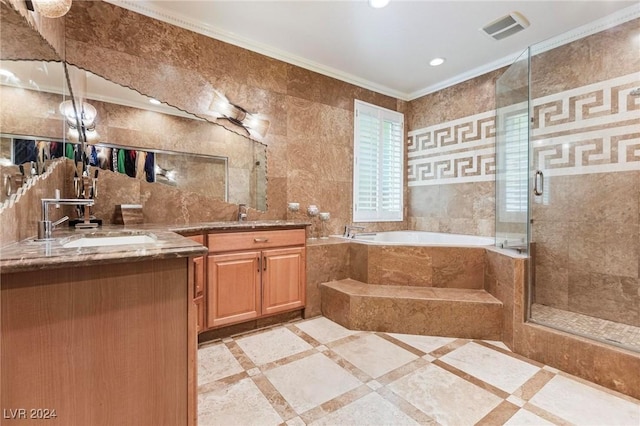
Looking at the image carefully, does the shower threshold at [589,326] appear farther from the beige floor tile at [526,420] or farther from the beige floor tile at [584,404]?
the beige floor tile at [526,420]

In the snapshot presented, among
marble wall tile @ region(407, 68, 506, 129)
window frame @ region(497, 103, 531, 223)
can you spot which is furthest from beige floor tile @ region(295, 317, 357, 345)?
marble wall tile @ region(407, 68, 506, 129)

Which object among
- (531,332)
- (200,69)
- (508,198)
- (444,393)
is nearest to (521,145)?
(508,198)

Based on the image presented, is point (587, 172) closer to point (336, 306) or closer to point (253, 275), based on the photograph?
point (336, 306)

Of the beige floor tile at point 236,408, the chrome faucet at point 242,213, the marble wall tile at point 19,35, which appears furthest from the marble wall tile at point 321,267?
the marble wall tile at point 19,35

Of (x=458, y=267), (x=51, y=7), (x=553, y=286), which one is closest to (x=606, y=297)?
(x=553, y=286)

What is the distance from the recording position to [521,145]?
275 centimetres

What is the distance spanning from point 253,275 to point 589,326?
2.65m

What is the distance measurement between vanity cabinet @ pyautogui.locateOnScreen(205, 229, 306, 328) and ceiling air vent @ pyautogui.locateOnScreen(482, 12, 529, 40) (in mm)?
2574

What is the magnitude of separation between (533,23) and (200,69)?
10.0 feet

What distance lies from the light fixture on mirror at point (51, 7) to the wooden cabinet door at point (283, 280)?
1.85m

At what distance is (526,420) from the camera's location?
4.54 feet

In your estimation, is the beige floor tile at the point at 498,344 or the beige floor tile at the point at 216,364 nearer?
the beige floor tile at the point at 216,364

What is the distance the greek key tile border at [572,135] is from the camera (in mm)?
2320

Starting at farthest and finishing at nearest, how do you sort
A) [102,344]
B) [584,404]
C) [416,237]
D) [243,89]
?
[416,237], [243,89], [584,404], [102,344]
